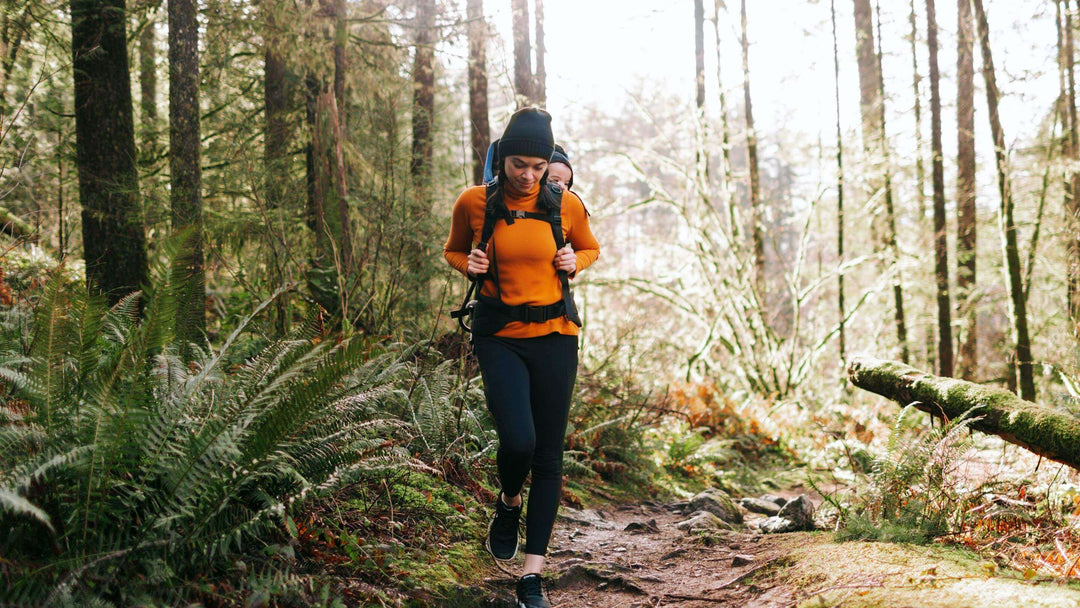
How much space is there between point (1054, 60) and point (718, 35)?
5.55m

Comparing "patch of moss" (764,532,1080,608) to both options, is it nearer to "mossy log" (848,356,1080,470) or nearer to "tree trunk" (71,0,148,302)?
"mossy log" (848,356,1080,470)

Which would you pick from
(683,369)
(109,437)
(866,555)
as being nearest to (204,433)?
(109,437)

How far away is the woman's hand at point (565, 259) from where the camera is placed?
3721mm

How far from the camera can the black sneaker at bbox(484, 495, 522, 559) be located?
4.09m

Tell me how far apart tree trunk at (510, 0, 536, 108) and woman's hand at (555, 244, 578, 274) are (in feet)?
28.0

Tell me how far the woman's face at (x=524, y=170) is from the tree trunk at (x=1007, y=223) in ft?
33.6

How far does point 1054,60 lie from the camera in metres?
11.8

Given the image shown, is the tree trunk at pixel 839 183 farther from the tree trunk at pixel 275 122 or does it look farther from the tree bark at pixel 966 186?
the tree trunk at pixel 275 122

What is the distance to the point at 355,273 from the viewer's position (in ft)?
21.4

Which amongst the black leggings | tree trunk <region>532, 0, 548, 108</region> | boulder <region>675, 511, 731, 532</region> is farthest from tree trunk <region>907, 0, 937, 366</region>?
the black leggings

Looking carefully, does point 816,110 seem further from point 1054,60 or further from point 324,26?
point 324,26

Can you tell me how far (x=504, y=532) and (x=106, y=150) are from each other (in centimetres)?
633

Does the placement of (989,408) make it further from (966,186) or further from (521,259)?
(966,186)

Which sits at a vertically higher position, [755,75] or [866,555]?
[755,75]
